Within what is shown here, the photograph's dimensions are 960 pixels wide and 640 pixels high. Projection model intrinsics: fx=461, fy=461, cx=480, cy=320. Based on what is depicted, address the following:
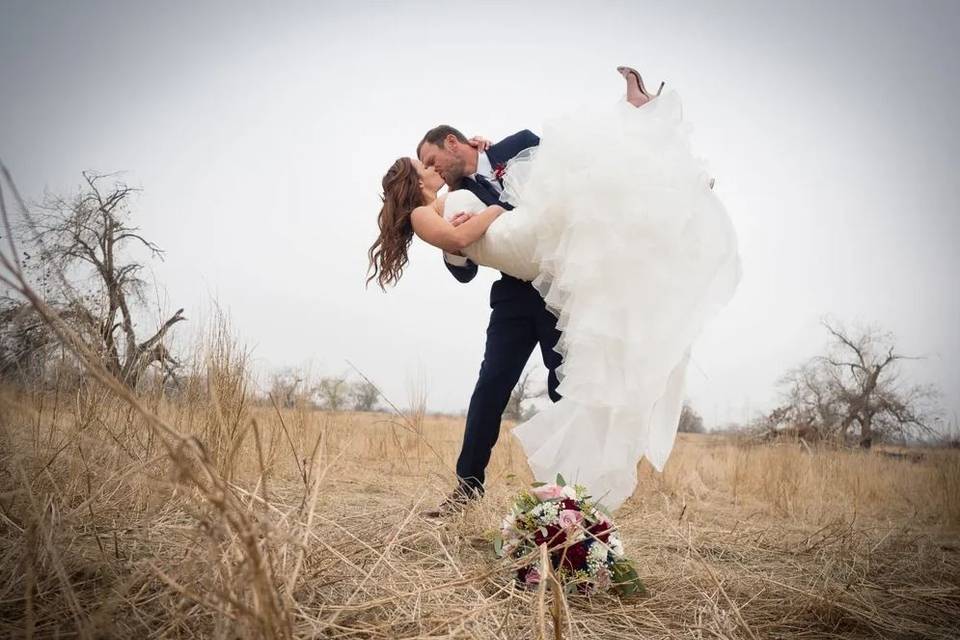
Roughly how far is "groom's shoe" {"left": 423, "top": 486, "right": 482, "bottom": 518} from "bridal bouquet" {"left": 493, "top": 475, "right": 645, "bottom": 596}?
47cm

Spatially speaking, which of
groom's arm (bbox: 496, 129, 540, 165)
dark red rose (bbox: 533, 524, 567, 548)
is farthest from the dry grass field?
groom's arm (bbox: 496, 129, 540, 165)

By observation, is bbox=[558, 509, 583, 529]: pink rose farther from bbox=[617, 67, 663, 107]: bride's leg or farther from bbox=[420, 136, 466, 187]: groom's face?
bbox=[420, 136, 466, 187]: groom's face

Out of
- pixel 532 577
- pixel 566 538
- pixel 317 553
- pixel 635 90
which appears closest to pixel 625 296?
pixel 566 538

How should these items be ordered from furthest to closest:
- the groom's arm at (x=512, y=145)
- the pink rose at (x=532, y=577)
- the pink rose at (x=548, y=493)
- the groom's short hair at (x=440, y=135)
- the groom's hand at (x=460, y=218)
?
1. the groom's short hair at (x=440, y=135)
2. the groom's arm at (x=512, y=145)
3. the groom's hand at (x=460, y=218)
4. the pink rose at (x=548, y=493)
5. the pink rose at (x=532, y=577)

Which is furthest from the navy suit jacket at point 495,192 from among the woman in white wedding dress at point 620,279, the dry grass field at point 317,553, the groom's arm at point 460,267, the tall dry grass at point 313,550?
the tall dry grass at point 313,550

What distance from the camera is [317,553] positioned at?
4.00ft

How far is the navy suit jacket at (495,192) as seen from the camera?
278 cm

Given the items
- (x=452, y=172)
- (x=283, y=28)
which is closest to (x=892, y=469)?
(x=452, y=172)

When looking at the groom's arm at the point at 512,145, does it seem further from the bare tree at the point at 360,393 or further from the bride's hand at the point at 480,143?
the bare tree at the point at 360,393

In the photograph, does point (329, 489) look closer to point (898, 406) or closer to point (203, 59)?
point (898, 406)

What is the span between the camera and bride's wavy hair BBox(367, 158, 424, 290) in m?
2.83

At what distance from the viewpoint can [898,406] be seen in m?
18.7

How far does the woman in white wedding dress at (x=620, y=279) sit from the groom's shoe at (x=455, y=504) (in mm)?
444

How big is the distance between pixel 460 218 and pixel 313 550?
1.80 metres
